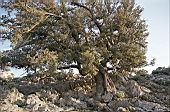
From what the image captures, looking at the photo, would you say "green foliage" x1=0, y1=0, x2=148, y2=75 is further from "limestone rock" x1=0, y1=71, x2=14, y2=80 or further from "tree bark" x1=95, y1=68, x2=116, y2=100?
"limestone rock" x1=0, y1=71, x2=14, y2=80

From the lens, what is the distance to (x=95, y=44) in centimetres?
3894

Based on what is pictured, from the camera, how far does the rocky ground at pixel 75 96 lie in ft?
110

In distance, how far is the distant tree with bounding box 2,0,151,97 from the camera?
1481 inches

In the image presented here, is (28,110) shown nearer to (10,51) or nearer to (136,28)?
(10,51)

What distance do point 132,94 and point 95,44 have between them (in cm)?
557

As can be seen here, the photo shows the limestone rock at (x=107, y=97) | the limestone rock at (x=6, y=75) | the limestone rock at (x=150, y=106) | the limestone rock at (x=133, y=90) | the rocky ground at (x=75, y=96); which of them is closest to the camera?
the rocky ground at (x=75, y=96)

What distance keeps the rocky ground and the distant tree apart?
1677 millimetres

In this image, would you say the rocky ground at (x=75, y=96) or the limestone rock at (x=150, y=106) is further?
the limestone rock at (x=150, y=106)

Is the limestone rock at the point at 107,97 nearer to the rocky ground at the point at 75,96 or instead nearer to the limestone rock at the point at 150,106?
the rocky ground at the point at 75,96

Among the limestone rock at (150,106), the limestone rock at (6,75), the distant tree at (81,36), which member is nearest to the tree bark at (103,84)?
the distant tree at (81,36)

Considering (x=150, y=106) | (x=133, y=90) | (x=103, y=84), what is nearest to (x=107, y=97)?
(x=103, y=84)

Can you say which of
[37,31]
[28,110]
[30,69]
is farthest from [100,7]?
[28,110]

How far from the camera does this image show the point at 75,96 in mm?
37844

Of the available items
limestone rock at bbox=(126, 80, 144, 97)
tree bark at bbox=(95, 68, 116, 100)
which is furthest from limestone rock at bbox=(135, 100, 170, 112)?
tree bark at bbox=(95, 68, 116, 100)
